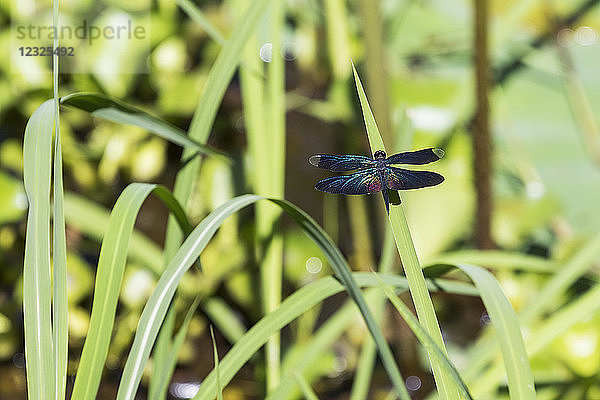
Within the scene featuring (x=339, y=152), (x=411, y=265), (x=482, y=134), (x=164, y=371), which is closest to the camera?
(x=411, y=265)

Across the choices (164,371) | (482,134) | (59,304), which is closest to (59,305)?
(59,304)

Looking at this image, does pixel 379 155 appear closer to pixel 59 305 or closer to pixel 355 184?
pixel 355 184

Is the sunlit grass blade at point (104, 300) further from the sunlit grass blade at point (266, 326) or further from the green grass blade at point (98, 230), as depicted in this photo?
the green grass blade at point (98, 230)

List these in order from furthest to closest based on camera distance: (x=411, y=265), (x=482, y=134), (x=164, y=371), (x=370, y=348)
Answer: (x=482, y=134)
(x=370, y=348)
(x=164, y=371)
(x=411, y=265)

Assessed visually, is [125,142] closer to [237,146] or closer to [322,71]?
Answer: [237,146]

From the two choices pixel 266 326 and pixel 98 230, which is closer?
pixel 266 326

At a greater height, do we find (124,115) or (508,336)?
(124,115)

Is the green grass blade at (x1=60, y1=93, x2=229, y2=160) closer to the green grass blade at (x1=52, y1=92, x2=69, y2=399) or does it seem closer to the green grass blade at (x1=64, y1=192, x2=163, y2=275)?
the green grass blade at (x1=52, y1=92, x2=69, y2=399)
